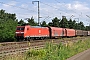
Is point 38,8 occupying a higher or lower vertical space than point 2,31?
higher

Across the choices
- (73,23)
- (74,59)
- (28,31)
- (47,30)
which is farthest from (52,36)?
(73,23)

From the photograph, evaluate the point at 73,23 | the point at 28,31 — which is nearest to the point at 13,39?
the point at 28,31

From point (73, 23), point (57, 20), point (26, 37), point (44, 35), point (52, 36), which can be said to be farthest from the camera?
point (73, 23)

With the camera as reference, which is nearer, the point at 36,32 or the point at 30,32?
the point at 30,32

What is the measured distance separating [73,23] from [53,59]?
402ft

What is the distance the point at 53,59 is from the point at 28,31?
31.5 metres

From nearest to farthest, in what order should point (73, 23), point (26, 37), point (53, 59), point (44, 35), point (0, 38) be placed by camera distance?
1. point (53, 59)
2. point (26, 37)
3. point (0, 38)
4. point (44, 35)
5. point (73, 23)

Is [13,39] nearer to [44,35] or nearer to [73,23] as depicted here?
[44,35]

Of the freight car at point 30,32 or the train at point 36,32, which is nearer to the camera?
the freight car at point 30,32

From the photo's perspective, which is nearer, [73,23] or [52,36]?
[52,36]

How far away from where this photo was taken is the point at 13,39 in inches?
2079

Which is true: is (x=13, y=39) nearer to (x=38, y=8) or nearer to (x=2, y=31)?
(x=2, y=31)

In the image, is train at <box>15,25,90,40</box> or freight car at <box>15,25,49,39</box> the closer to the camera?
freight car at <box>15,25,49,39</box>

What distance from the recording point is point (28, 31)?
47844mm
